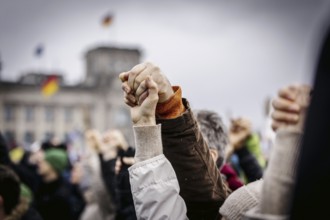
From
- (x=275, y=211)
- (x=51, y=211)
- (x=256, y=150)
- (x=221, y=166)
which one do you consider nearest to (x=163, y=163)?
(x=275, y=211)

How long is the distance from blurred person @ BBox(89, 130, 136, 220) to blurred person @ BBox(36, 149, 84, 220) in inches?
19.9

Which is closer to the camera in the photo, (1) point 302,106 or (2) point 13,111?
(1) point 302,106

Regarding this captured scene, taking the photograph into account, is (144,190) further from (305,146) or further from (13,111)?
(13,111)

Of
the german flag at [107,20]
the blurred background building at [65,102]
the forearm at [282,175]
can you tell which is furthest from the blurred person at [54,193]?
the blurred background building at [65,102]

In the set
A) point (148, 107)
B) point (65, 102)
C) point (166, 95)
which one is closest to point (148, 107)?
point (148, 107)

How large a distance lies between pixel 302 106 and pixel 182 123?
681 mm

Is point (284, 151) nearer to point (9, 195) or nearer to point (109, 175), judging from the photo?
point (9, 195)

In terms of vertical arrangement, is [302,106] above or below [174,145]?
above

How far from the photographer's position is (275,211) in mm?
1022

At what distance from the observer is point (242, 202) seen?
1395 millimetres

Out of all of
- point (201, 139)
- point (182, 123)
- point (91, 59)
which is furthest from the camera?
point (91, 59)

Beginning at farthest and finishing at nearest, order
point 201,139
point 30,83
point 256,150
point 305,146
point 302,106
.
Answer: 1. point 30,83
2. point 256,150
3. point 201,139
4. point 302,106
5. point 305,146

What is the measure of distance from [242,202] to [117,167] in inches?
62.6

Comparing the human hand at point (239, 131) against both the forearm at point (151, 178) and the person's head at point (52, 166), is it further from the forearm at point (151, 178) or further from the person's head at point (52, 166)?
the forearm at point (151, 178)
